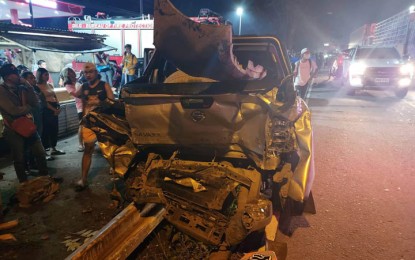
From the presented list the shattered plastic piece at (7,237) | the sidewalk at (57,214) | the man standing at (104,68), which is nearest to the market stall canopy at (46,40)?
the man standing at (104,68)

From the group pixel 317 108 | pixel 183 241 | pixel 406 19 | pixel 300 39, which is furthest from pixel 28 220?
pixel 300 39

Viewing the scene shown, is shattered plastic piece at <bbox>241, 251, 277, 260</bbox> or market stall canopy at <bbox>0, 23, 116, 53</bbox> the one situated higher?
market stall canopy at <bbox>0, 23, 116, 53</bbox>

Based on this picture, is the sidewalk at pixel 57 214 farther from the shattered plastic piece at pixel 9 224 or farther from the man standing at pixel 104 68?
the man standing at pixel 104 68

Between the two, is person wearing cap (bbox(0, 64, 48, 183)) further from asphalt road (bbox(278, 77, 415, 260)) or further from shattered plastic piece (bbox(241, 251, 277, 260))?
asphalt road (bbox(278, 77, 415, 260))

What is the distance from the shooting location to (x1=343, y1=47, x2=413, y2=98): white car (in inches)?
499

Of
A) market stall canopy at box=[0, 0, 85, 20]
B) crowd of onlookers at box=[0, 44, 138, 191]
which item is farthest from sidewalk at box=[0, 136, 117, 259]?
market stall canopy at box=[0, 0, 85, 20]

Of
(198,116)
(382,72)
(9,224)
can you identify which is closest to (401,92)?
(382,72)

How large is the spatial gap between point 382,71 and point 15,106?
43.2 feet

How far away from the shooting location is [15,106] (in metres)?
4.57

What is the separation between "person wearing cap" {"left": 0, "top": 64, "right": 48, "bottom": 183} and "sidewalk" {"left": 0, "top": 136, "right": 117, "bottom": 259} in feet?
1.88

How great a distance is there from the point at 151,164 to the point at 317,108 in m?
8.76

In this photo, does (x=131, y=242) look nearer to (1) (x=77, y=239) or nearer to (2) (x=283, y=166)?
(1) (x=77, y=239)

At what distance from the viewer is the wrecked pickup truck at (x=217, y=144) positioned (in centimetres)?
264

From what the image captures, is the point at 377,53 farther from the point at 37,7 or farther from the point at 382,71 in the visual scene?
the point at 37,7
